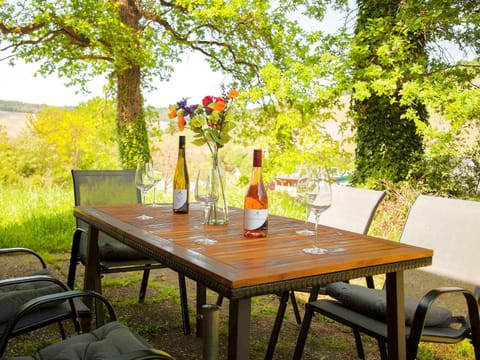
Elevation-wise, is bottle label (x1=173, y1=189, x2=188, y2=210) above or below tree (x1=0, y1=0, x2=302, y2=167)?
below

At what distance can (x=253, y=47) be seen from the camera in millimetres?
7844

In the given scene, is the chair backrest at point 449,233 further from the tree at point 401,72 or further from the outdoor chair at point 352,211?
the tree at point 401,72

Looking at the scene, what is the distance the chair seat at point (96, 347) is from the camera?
4.47 ft

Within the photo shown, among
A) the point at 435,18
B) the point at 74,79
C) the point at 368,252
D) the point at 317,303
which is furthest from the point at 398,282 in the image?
the point at 74,79

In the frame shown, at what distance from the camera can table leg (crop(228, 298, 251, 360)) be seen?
4.23 ft

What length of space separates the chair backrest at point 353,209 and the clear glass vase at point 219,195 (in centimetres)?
81

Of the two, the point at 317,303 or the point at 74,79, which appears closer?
the point at 317,303

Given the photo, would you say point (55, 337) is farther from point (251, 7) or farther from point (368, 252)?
point (251, 7)

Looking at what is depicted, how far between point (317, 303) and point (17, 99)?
8.08m

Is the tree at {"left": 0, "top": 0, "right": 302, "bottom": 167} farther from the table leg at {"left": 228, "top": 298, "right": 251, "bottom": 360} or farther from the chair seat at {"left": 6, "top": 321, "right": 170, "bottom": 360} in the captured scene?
the table leg at {"left": 228, "top": 298, "right": 251, "bottom": 360}

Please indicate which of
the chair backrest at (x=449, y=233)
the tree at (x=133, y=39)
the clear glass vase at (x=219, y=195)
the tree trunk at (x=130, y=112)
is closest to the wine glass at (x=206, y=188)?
the clear glass vase at (x=219, y=195)

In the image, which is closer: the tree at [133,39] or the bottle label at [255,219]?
the bottle label at [255,219]

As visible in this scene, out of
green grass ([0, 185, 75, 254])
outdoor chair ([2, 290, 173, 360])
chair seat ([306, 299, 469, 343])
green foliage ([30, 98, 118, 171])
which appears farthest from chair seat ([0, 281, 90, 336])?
green foliage ([30, 98, 118, 171])

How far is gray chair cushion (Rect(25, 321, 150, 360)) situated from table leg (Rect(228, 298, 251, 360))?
31cm
